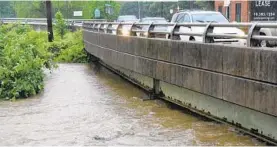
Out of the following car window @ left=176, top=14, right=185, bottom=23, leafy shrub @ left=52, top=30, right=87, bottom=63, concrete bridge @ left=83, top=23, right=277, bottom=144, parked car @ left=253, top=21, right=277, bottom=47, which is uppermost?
car window @ left=176, top=14, right=185, bottom=23

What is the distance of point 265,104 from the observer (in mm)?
6984

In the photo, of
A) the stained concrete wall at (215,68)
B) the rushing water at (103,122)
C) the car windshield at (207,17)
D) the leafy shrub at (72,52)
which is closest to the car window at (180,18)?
the car windshield at (207,17)

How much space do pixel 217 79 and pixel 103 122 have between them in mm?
2469

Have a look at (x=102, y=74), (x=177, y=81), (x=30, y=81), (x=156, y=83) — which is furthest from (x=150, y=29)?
(x=102, y=74)

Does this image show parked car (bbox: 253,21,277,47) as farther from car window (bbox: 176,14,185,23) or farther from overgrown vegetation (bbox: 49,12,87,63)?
overgrown vegetation (bbox: 49,12,87,63)

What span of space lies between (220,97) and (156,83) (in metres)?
3.88

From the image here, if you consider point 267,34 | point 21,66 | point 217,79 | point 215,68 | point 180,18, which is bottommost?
point 21,66

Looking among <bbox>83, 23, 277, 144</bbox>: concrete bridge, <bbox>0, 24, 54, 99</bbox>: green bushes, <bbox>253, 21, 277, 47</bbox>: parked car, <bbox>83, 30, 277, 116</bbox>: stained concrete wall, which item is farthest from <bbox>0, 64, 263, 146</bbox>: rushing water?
<bbox>253, 21, 277, 47</bbox>: parked car

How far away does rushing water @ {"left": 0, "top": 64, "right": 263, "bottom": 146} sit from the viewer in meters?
7.79

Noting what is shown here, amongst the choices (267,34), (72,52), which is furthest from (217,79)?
(72,52)

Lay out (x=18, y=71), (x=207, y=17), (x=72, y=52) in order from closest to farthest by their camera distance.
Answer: (x=18, y=71)
(x=207, y=17)
(x=72, y=52)

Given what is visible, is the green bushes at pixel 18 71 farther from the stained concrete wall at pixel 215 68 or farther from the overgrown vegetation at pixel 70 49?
the overgrown vegetation at pixel 70 49

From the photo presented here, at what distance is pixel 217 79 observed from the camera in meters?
8.43

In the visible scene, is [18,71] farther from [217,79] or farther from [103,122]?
[217,79]
